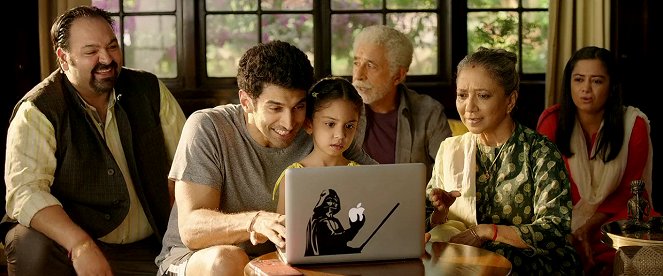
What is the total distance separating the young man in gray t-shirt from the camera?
260cm

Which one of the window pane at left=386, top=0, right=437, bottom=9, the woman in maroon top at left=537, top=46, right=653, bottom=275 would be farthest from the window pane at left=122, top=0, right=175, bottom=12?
the woman in maroon top at left=537, top=46, right=653, bottom=275

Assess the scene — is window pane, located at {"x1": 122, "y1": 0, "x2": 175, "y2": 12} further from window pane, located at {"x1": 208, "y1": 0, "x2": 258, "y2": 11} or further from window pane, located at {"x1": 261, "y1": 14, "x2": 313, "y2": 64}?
window pane, located at {"x1": 261, "y1": 14, "x2": 313, "y2": 64}

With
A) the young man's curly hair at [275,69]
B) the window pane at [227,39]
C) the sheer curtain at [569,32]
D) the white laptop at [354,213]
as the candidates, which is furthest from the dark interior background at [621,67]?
the white laptop at [354,213]

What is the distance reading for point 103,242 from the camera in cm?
329

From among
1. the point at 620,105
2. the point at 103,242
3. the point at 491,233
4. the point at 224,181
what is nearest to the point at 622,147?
the point at 620,105

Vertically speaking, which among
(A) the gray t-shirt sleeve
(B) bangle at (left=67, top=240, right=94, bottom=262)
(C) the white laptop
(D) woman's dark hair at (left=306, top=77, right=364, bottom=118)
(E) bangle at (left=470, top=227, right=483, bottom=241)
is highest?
(D) woman's dark hair at (left=306, top=77, right=364, bottom=118)

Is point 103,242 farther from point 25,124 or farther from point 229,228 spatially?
point 229,228

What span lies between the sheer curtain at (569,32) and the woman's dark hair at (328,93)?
210 centimetres

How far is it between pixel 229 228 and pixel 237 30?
2.37 m

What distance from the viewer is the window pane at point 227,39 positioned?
15.7ft

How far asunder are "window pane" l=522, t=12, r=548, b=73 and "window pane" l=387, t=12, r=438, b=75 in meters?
0.45

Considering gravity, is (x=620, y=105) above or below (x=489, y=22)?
below

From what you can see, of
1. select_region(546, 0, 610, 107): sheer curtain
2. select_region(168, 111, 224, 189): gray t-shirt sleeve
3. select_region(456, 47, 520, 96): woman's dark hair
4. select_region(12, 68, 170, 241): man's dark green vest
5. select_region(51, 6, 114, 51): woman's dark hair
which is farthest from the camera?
select_region(546, 0, 610, 107): sheer curtain

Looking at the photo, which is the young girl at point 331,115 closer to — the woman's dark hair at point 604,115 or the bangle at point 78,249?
the bangle at point 78,249
